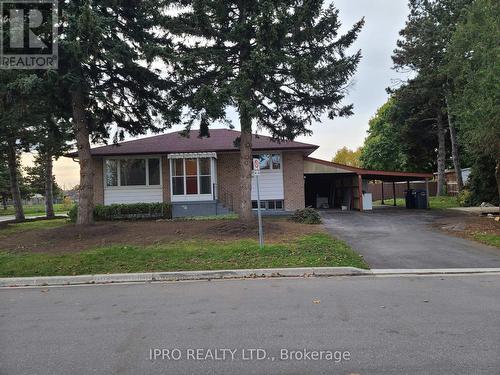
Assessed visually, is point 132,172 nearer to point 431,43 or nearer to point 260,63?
point 260,63

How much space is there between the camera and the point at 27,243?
42.9 feet

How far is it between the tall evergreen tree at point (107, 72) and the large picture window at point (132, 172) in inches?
189

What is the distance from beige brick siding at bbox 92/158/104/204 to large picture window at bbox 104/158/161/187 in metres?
0.25

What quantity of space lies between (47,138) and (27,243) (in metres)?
13.5

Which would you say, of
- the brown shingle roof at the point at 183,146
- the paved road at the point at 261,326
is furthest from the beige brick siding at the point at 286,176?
the paved road at the point at 261,326

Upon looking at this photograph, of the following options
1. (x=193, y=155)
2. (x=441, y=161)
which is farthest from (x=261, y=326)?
(x=441, y=161)

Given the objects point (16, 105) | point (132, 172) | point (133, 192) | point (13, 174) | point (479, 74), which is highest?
point (479, 74)

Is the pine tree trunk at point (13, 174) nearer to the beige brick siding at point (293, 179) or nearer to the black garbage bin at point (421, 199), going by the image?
the beige brick siding at point (293, 179)

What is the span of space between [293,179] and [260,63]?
36.2 ft

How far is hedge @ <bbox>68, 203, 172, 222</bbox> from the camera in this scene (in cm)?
2061

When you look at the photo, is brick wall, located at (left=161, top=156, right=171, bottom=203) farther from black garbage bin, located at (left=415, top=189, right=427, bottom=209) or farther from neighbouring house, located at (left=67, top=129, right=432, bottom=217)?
black garbage bin, located at (left=415, top=189, right=427, bottom=209)

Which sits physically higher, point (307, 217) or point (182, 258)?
point (307, 217)

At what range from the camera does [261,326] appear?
5465 millimetres

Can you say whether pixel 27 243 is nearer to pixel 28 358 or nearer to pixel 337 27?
pixel 28 358
